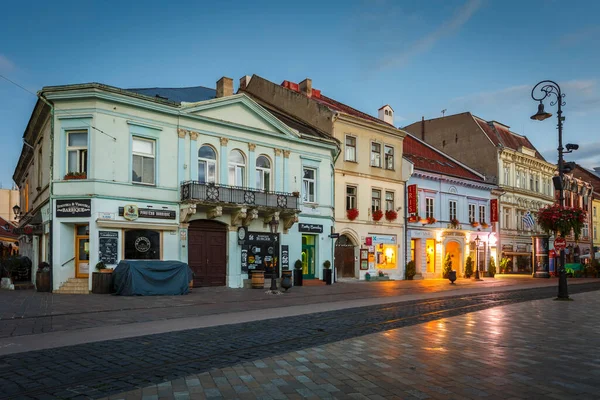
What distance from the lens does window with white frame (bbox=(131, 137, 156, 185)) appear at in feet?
71.0

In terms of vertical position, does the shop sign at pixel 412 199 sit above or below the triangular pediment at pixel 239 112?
below

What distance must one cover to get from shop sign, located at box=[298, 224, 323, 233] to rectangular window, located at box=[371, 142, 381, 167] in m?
7.00

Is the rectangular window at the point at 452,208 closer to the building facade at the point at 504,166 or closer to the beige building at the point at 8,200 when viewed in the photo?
the building facade at the point at 504,166

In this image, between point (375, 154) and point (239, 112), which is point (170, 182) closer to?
point (239, 112)

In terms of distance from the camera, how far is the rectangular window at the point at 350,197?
31.5 m

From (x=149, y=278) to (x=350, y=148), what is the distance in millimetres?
16800

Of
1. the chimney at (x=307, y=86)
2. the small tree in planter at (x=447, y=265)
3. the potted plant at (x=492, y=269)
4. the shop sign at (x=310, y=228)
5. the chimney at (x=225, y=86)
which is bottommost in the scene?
the potted plant at (x=492, y=269)

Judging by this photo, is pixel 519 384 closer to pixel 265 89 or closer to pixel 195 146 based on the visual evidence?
pixel 195 146

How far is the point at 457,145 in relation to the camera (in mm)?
47250

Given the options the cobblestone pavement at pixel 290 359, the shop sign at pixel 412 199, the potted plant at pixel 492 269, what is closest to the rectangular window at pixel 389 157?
the shop sign at pixel 412 199

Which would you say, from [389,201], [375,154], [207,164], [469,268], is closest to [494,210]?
[469,268]

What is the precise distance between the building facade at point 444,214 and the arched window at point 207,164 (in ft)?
51.8

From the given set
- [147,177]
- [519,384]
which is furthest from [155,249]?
[519,384]

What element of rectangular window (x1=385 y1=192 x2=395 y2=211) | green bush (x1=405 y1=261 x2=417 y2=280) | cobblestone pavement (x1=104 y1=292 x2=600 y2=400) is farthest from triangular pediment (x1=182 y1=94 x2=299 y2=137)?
cobblestone pavement (x1=104 y1=292 x2=600 y2=400)
